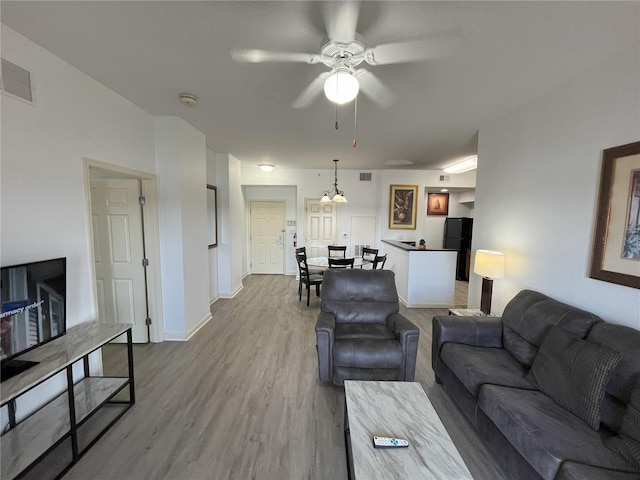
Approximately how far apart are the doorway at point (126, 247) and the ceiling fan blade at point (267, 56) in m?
1.88

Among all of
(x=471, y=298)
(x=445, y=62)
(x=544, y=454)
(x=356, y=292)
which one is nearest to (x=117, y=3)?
(x=445, y=62)

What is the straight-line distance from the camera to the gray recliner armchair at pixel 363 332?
227 centimetres

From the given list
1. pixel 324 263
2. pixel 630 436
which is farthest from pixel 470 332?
pixel 324 263

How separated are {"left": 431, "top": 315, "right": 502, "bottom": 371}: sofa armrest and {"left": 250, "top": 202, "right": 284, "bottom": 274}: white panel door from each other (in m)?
4.98

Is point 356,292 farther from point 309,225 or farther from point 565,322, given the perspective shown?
point 309,225

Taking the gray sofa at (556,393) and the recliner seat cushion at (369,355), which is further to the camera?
the recliner seat cushion at (369,355)

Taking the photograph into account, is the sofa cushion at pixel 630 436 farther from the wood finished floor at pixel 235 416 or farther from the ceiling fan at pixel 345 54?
the ceiling fan at pixel 345 54

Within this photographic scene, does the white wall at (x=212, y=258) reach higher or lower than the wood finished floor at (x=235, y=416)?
higher

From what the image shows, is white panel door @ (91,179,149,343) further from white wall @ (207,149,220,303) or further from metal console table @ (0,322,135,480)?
white wall @ (207,149,220,303)

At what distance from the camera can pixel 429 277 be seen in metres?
4.50

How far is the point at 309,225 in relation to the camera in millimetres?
6496

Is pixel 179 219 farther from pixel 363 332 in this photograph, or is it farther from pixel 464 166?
pixel 464 166

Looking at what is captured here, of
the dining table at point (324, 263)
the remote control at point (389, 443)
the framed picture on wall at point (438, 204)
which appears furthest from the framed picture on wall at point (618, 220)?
the framed picture on wall at point (438, 204)

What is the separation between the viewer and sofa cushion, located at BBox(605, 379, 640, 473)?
124 centimetres
